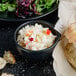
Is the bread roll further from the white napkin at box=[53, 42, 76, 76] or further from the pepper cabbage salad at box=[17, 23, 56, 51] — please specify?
the pepper cabbage salad at box=[17, 23, 56, 51]

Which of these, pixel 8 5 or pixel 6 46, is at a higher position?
pixel 8 5

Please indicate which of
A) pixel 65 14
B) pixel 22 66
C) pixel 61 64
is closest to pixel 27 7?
pixel 65 14

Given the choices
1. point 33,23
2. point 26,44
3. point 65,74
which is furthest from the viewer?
point 33,23

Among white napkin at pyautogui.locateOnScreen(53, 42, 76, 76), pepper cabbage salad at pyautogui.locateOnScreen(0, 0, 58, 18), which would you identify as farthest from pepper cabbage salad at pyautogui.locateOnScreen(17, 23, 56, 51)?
pepper cabbage salad at pyautogui.locateOnScreen(0, 0, 58, 18)

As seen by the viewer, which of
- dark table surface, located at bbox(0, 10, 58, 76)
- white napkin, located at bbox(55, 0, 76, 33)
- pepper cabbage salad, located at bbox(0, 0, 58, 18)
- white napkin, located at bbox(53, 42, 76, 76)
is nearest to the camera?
white napkin, located at bbox(53, 42, 76, 76)

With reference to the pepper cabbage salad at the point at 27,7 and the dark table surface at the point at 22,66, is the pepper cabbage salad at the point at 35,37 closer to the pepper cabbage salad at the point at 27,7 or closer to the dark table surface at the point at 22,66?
the dark table surface at the point at 22,66

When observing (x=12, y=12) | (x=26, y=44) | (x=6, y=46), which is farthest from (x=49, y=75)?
(x=12, y=12)

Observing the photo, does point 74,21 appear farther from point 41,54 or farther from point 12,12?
point 12,12
